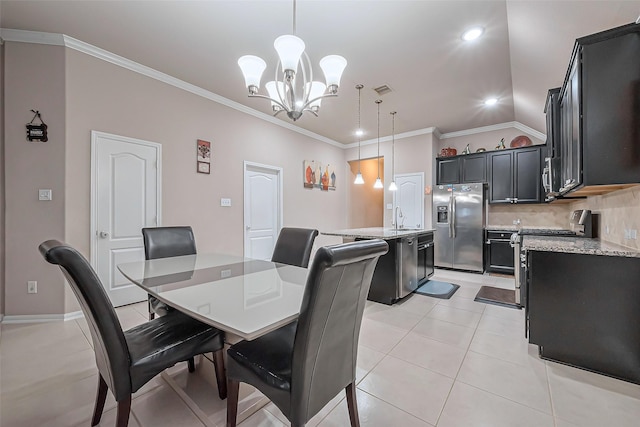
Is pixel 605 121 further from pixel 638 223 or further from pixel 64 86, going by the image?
pixel 64 86

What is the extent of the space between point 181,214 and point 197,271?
6.71ft

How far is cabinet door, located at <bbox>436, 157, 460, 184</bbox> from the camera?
5340 millimetres

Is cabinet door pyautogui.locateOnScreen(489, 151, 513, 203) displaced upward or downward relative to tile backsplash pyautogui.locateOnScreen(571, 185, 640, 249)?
upward

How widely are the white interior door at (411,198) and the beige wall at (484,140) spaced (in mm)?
889

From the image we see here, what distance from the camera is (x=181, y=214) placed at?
356 centimetres

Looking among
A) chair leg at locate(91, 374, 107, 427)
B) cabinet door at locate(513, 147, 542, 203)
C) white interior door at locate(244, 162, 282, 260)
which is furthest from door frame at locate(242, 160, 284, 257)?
cabinet door at locate(513, 147, 542, 203)

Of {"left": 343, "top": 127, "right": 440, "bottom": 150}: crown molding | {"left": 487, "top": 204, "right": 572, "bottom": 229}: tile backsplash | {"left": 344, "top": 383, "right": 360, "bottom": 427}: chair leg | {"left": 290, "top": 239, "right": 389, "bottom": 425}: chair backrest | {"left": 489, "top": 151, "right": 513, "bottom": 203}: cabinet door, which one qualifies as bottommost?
{"left": 344, "top": 383, "right": 360, "bottom": 427}: chair leg

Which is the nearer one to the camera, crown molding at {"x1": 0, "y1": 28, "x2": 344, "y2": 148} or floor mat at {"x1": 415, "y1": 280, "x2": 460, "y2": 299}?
crown molding at {"x1": 0, "y1": 28, "x2": 344, "y2": 148}

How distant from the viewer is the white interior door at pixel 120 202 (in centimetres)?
293

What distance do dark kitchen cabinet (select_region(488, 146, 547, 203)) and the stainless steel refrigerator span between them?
314mm

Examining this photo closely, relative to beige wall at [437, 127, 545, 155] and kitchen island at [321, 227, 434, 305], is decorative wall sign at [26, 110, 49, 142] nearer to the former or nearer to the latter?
kitchen island at [321, 227, 434, 305]

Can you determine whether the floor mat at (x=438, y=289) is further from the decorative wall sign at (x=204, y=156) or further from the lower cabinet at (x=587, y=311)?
the decorative wall sign at (x=204, y=156)

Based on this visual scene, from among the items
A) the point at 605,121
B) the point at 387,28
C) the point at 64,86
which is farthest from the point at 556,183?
the point at 64,86

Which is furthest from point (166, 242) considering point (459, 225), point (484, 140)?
point (484, 140)
